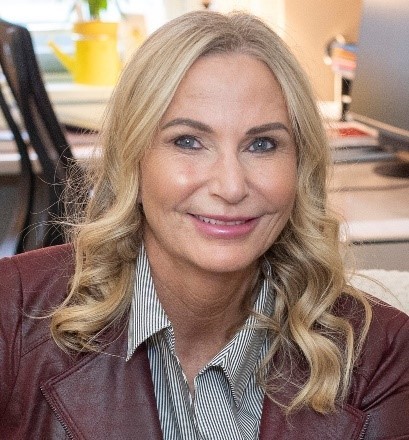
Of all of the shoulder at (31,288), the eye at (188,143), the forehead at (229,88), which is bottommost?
the shoulder at (31,288)

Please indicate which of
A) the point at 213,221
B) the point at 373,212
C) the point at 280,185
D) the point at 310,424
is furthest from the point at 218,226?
the point at 373,212

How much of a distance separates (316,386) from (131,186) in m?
0.41

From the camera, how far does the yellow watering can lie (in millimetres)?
4340

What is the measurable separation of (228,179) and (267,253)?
289mm

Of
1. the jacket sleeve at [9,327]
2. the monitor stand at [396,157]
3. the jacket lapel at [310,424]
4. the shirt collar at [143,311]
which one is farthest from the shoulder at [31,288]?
the monitor stand at [396,157]

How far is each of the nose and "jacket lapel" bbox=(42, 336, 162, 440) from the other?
284 millimetres

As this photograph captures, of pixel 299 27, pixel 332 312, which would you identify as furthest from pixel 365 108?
pixel 332 312

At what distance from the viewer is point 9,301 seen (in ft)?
5.30

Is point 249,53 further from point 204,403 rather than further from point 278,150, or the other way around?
point 204,403

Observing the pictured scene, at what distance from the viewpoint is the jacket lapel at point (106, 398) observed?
157cm

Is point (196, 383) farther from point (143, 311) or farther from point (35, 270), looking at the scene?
point (35, 270)

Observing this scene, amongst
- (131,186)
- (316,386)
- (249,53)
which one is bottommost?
(316,386)

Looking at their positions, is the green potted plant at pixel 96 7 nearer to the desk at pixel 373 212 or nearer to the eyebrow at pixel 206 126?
the desk at pixel 373 212

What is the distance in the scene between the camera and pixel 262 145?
160 cm
